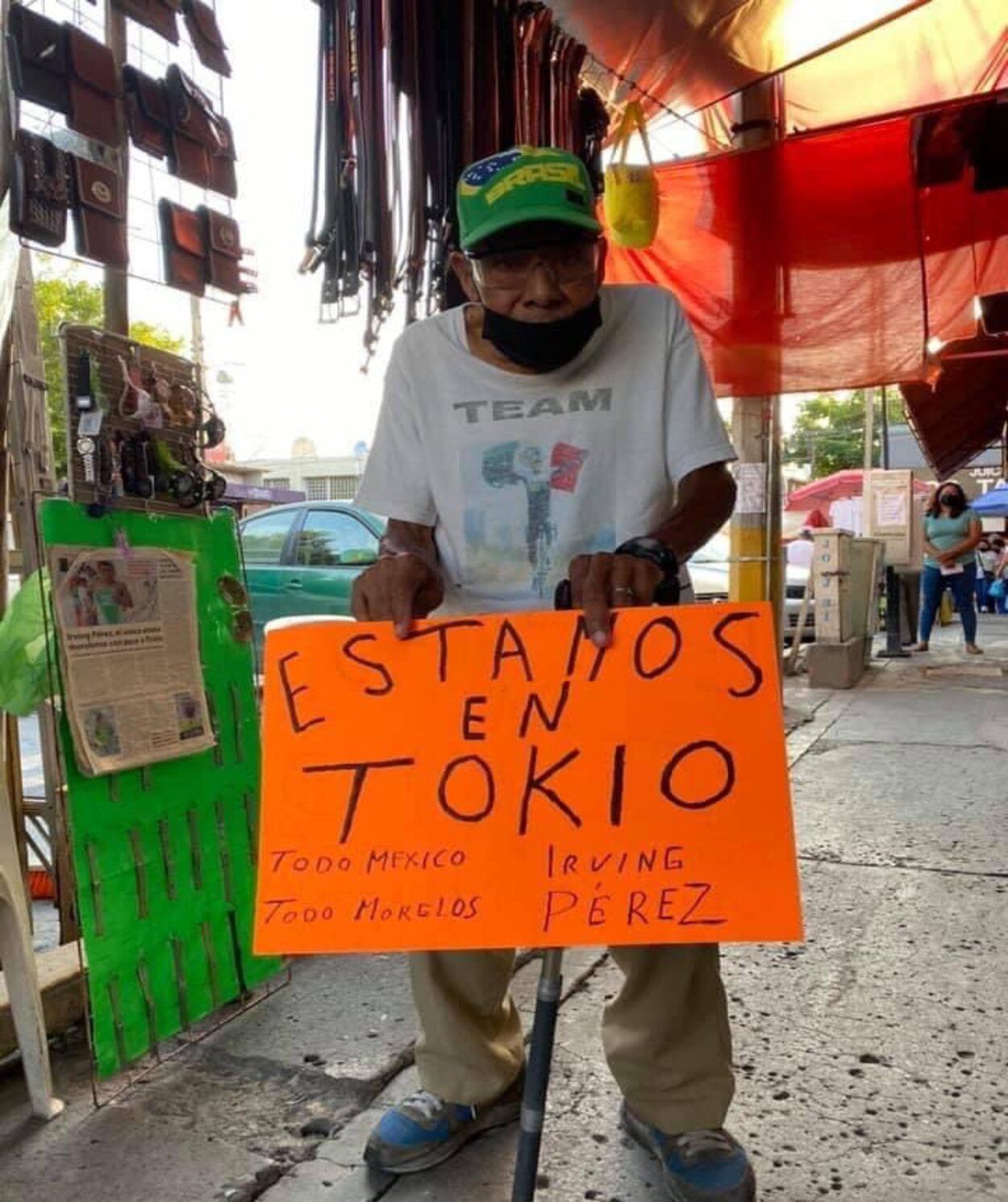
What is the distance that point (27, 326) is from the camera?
8.16ft

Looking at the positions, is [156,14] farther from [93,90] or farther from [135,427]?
[135,427]

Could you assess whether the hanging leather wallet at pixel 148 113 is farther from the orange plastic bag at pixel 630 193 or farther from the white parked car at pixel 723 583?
the white parked car at pixel 723 583

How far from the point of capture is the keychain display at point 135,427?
2.21m

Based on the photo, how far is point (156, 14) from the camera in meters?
2.27

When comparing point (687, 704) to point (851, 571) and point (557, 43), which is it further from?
point (851, 571)

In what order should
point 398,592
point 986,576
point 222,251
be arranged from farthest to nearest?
point 986,576, point 222,251, point 398,592

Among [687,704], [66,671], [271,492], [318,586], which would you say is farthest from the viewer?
[271,492]

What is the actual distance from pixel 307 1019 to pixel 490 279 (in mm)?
1872

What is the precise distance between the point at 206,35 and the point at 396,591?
5.60ft

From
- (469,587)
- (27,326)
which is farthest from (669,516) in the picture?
(27,326)

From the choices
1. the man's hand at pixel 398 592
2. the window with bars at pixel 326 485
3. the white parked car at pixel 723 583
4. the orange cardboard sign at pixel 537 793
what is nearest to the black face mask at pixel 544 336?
the man's hand at pixel 398 592

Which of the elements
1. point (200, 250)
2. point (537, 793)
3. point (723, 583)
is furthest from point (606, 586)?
point (723, 583)

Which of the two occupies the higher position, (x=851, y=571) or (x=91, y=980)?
(x=851, y=571)

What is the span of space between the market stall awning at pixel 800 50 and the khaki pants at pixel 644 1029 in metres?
2.94
